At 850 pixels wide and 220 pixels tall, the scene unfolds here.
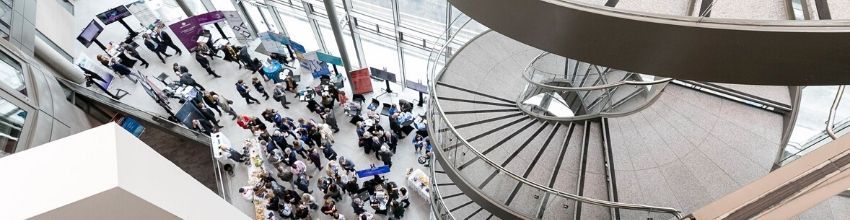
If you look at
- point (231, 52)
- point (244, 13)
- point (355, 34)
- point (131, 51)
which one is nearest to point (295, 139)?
point (355, 34)

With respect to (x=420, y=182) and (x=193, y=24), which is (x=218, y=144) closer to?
(x=193, y=24)

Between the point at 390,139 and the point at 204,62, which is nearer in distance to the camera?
the point at 390,139

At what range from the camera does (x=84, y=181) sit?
242cm

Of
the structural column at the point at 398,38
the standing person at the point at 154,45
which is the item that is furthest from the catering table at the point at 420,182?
the standing person at the point at 154,45

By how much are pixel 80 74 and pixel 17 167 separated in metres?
13.8

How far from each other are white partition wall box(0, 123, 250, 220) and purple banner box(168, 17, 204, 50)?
43.0ft

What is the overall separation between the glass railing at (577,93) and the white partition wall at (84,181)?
17.1 feet

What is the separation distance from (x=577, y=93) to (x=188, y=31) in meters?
12.2

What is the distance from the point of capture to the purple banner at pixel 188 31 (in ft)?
47.3

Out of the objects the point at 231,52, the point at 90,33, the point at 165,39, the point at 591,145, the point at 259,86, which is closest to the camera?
the point at 591,145

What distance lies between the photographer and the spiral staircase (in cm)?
649

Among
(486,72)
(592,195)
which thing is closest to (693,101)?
(592,195)

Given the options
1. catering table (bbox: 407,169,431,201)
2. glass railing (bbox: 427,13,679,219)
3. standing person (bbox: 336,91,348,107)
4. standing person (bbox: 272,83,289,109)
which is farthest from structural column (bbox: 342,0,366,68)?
glass railing (bbox: 427,13,679,219)

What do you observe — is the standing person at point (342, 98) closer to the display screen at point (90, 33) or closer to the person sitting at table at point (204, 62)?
the person sitting at table at point (204, 62)
